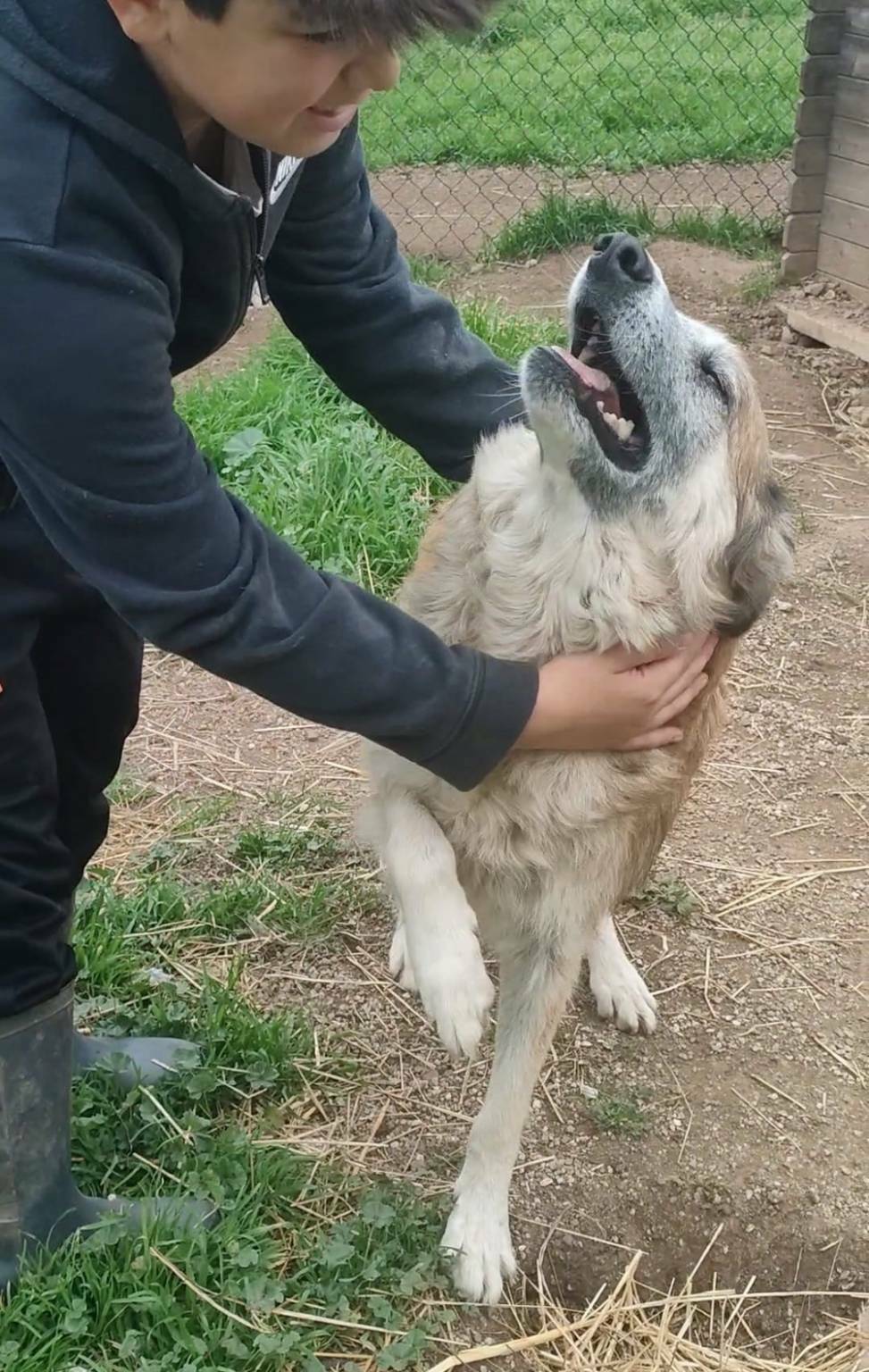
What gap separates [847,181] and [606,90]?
3.33 meters

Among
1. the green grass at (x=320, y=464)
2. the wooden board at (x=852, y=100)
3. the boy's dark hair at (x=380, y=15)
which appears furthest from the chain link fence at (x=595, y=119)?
the boy's dark hair at (x=380, y=15)

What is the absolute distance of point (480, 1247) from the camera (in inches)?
90.7

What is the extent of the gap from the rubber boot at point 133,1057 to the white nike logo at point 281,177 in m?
1.53

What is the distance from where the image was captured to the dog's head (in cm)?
222

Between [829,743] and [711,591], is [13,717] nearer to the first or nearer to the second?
[711,591]

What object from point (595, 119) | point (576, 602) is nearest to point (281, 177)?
point (576, 602)

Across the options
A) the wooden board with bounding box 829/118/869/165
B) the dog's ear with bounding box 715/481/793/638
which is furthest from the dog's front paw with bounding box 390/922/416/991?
the wooden board with bounding box 829/118/869/165

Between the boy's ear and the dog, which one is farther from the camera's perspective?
the dog

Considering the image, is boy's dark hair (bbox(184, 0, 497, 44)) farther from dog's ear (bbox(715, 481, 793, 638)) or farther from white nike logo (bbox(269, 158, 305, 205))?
dog's ear (bbox(715, 481, 793, 638))

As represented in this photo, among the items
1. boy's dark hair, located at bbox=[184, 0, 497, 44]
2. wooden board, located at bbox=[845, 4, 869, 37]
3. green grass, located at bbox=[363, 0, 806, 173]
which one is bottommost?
green grass, located at bbox=[363, 0, 806, 173]

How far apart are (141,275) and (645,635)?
1.07 meters

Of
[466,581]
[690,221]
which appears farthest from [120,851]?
[690,221]

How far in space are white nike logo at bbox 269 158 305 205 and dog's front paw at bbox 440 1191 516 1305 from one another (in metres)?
1.67

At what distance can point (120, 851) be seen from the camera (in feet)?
10.5
